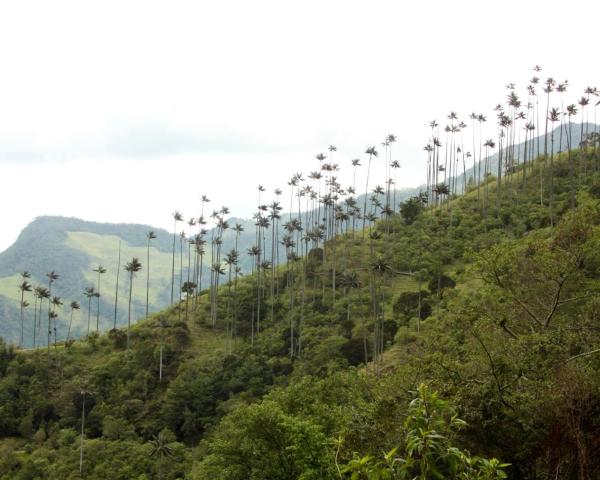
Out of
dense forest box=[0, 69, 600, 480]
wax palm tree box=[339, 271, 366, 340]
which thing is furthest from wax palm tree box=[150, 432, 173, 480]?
wax palm tree box=[339, 271, 366, 340]

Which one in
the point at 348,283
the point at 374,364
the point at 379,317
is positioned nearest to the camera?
the point at 374,364

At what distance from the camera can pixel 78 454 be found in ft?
203

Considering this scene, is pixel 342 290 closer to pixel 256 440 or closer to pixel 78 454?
pixel 78 454

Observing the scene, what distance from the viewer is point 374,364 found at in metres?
56.9

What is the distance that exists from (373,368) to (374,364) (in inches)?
19.4

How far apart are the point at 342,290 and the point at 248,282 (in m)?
23.4

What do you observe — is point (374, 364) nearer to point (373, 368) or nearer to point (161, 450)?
point (373, 368)

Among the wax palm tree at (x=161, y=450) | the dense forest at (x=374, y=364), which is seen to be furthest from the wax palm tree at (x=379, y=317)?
the wax palm tree at (x=161, y=450)

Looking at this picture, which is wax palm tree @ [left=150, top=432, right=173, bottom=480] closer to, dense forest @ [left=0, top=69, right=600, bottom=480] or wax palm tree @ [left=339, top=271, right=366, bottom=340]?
dense forest @ [left=0, top=69, right=600, bottom=480]

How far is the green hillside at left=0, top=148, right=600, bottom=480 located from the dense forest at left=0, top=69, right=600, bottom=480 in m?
0.14

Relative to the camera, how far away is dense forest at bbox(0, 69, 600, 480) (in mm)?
17625

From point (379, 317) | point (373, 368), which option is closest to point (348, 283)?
point (379, 317)

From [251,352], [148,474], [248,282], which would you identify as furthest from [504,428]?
[248,282]

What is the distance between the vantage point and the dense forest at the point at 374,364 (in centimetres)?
1762
